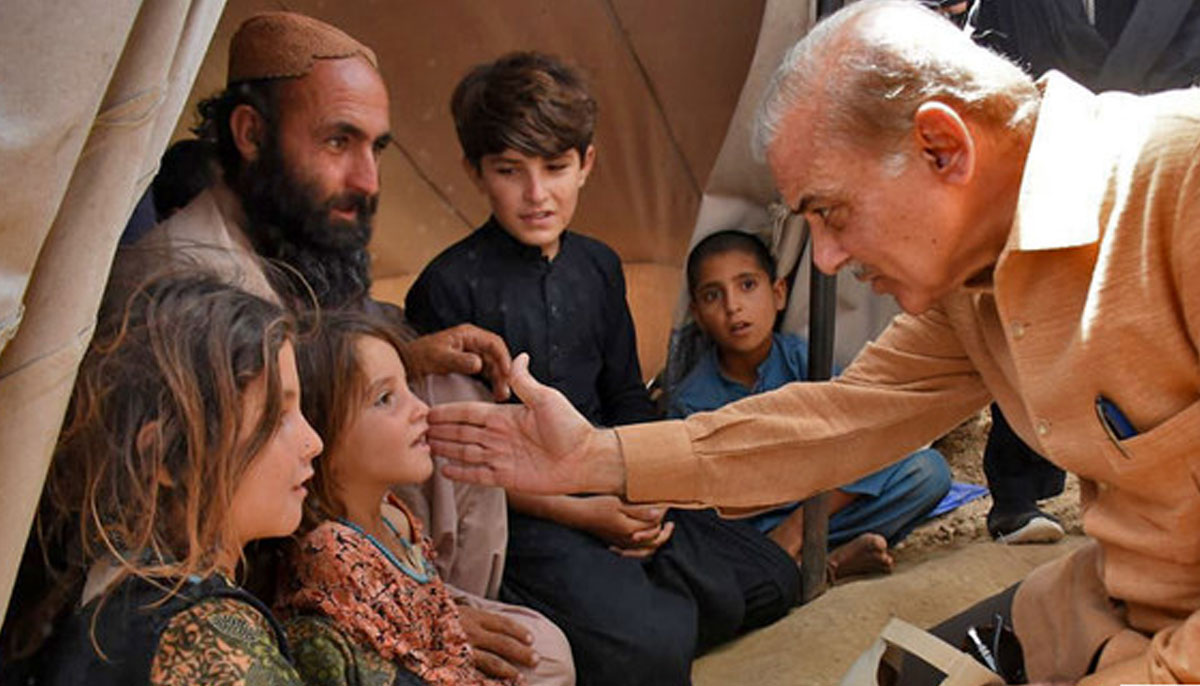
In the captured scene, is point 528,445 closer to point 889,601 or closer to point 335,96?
point 335,96

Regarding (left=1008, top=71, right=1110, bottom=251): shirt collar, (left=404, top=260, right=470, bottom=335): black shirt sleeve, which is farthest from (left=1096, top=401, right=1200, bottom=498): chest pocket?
(left=404, top=260, right=470, bottom=335): black shirt sleeve

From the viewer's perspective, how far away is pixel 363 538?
200 cm

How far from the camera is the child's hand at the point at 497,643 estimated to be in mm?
2201

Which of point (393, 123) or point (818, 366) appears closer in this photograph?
point (818, 366)

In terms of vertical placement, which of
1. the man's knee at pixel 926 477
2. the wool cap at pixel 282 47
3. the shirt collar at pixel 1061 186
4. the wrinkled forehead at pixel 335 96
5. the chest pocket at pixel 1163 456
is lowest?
the man's knee at pixel 926 477

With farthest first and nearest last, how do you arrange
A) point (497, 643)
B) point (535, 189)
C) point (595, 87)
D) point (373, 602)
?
point (595, 87) → point (535, 189) → point (497, 643) → point (373, 602)

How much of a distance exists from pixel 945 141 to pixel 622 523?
1346mm

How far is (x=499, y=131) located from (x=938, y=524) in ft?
5.36

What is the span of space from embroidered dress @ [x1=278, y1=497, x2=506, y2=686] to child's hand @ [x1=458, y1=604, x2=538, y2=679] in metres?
0.11

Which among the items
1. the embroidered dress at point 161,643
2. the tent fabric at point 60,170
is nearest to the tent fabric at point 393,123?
the tent fabric at point 60,170

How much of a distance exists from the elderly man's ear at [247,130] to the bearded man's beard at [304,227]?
24 millimetres

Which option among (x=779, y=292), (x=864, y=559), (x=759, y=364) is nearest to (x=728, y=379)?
(x=759, y=364)

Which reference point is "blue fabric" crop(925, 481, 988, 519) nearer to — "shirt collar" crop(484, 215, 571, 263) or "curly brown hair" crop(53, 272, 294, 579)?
"shirt collar" crop(484, 215, 571, 263)

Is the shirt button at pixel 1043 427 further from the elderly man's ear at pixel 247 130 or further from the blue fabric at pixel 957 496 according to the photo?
the blue fabric at pixel 957 496
